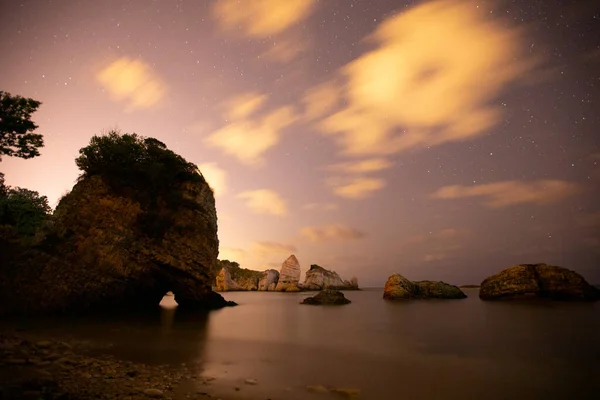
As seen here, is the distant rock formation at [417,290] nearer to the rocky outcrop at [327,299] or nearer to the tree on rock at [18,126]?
the rocky outcrop at [327,299]

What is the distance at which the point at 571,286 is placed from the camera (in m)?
36.5

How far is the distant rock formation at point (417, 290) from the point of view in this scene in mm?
45562

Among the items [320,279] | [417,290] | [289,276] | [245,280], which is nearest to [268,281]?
[289,276]

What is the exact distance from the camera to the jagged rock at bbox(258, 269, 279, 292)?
104 meters

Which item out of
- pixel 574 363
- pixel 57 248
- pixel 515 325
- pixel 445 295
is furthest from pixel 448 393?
pixel 445 295

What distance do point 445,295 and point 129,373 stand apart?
4928 cm

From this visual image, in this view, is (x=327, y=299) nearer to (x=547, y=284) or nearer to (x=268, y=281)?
(x=547, y=284)

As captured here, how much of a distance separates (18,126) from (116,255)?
34.6ft

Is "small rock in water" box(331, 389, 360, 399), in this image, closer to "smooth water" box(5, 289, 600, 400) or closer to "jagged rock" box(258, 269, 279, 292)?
"smooth water" box(5, 289, 600, 400)

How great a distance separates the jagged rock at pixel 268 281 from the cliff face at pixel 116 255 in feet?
245

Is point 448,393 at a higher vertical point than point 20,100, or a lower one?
Result: lower

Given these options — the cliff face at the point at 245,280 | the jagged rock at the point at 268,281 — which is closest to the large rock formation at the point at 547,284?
the jagged rock at the point at 268,281

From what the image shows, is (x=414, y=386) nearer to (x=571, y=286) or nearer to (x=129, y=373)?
(x=129, y=373)

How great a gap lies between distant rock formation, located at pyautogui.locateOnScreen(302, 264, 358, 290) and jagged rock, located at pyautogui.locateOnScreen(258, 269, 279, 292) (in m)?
10.7
